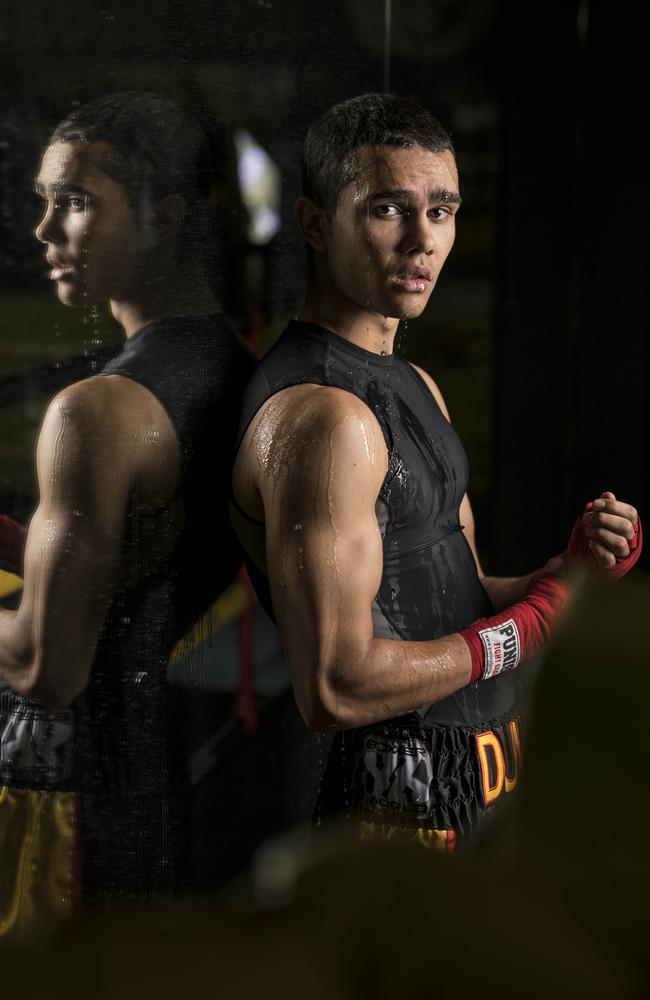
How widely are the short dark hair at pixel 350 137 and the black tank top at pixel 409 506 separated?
0.12m

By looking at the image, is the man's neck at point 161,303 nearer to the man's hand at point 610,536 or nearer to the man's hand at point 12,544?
the man's hand at point 12,544

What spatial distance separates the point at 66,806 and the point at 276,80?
1.99ft

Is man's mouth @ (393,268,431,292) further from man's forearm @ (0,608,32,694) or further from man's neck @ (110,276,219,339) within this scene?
man's forearm @ (0,608,32,694)

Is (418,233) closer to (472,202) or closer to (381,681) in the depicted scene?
(472,202)

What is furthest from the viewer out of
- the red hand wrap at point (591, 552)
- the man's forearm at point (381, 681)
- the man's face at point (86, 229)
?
the red hand wrap at point (591, 552)

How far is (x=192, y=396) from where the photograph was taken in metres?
0.89

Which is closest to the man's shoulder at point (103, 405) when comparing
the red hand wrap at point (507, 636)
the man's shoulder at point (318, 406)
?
the man's shoulder at point (318, 406)

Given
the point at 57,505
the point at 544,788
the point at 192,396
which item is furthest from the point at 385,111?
the point at 544,788

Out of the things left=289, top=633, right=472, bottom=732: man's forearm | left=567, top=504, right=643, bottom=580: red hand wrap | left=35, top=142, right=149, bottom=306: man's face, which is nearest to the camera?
left=35, top=142, right=149, bottom=306: man's face

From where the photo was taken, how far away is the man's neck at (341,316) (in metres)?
0.95

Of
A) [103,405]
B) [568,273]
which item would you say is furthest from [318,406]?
[568,273]

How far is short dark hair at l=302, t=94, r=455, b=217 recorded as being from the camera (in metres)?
0.92

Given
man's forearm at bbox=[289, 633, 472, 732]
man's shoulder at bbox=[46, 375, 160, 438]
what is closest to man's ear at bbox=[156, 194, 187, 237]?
man's shoulder at bbox=[46, 375, 160, 438]

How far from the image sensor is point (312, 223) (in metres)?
0.94
